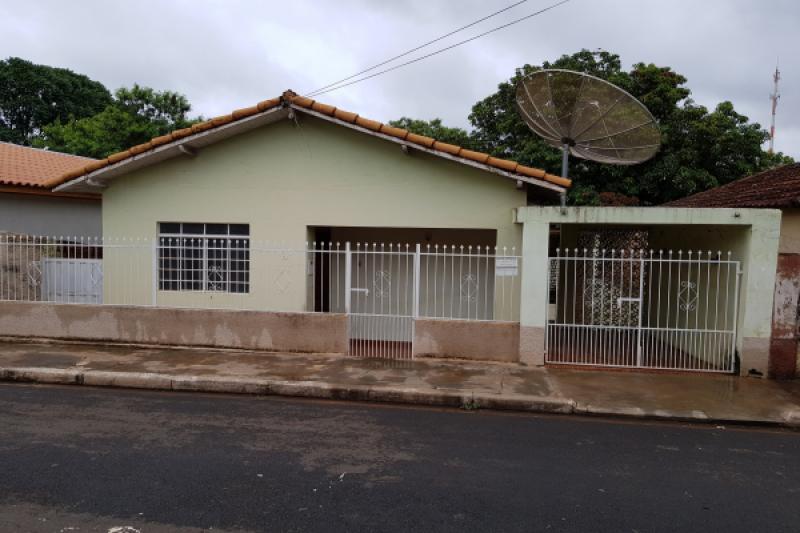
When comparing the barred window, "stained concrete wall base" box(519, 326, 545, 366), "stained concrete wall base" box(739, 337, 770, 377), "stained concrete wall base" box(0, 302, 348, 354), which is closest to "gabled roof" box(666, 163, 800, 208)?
"stained concrete wall base" box(739, 337, 770, 377)

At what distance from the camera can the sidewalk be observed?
20.1 ft

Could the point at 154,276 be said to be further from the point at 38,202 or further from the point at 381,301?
the point at 38,202

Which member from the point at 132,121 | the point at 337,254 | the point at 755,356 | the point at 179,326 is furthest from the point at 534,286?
the point at 132,121

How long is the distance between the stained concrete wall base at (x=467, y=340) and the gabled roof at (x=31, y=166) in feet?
30.8

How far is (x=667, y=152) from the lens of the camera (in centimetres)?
1673

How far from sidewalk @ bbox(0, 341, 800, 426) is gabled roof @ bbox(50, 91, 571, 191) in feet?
9.50

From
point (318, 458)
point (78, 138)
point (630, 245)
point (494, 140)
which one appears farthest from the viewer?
point (78, 138)

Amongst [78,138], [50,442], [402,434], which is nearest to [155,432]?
[50,442]

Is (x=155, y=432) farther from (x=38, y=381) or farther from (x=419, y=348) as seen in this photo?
(x=419, y=348)

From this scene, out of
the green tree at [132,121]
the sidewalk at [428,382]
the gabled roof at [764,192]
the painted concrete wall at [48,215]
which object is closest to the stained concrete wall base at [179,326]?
the sidewalk at [428,382]

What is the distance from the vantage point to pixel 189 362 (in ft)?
25.0

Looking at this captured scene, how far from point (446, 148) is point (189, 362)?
4.86 metres

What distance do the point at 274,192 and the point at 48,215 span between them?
8324 mm

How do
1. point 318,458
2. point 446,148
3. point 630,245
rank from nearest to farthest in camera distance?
point 318,458
point 446,148
point 630,245
